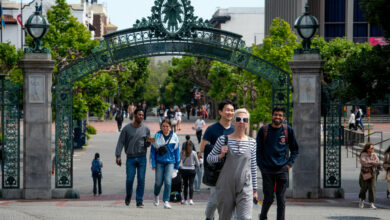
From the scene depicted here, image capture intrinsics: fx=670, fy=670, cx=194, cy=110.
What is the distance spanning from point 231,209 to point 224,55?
325 inches

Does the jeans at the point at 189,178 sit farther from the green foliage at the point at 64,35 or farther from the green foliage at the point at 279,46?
the green foliage at the point at 64,35

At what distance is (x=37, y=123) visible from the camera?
47.6 ft

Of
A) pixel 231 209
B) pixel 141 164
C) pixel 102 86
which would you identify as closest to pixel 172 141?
pixel 141 164

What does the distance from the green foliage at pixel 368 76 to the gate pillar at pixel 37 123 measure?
643 cm

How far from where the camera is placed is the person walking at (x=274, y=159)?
9258 millimetres

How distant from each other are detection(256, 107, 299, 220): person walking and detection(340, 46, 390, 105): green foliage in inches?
215

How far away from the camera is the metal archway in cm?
1500

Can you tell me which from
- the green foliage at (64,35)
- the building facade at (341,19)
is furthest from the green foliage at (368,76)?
the building facade at (341,19)

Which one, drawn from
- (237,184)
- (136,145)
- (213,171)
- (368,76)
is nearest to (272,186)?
(213,171)

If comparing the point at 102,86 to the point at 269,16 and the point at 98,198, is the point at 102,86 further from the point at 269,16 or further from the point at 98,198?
the point at 269,16

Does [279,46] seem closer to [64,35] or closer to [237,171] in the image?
[64,35]

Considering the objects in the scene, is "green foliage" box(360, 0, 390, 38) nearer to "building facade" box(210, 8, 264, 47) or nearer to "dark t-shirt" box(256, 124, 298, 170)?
"dark t-shirt" box(256, 124, 298, 170)

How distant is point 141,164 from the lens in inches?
461

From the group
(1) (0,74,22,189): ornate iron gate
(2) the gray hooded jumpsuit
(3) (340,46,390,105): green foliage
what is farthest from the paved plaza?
(3) (340,46,390,105): green foliage
